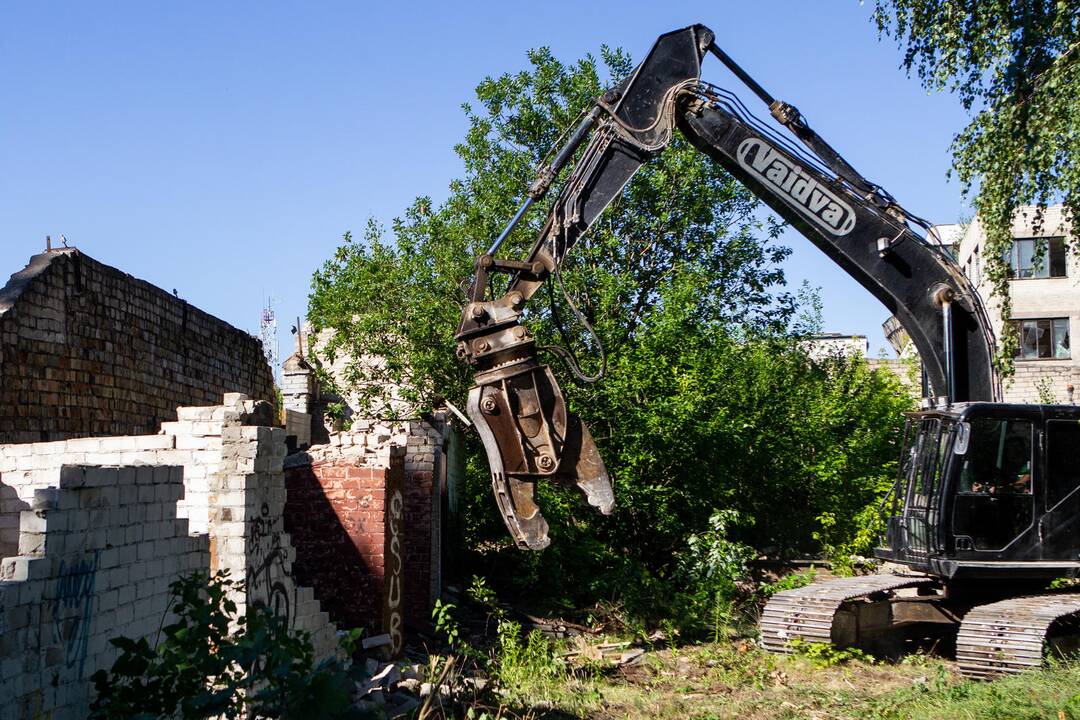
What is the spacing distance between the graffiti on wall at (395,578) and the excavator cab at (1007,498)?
5121mm

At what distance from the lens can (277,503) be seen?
8.55 meters

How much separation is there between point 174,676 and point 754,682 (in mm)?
6000

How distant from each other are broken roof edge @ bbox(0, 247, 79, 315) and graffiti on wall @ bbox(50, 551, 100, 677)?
14.9 ft

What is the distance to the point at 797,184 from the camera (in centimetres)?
996

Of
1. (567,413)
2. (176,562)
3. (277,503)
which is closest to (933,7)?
(567,413)

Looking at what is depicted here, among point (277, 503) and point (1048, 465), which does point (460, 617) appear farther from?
point (1048, 465)

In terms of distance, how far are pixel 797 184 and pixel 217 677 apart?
6.85 m

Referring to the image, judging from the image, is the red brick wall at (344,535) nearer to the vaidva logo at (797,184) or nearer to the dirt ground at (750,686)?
the dirt ground at (750,686)

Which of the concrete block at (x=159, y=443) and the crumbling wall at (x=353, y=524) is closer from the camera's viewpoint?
the concrete block at (x=159, y=443)

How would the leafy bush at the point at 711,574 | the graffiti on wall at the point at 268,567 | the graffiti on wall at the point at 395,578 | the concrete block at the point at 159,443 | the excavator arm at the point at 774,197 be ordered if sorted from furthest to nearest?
the leafy bush at the point at 711,574 → the graffiti on wall at the point at 395,578 → the excavator arm at the point at 774,197 → the concrete block at the point at 159,443 → the graffiti on wall at the point at 268,567

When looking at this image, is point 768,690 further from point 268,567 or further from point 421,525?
point 268,567

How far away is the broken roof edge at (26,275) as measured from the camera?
9727 mm

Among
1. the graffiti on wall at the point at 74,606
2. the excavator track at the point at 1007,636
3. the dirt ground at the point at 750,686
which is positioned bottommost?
the dirt ground at the point at 750,686


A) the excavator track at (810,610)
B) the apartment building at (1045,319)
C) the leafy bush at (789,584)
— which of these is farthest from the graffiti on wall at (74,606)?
the apartment building at (1045,319)
